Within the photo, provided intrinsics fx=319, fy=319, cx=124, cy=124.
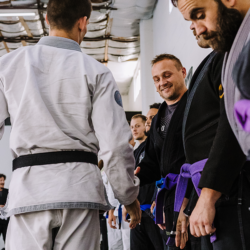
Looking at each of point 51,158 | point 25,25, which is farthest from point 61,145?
point 25,25

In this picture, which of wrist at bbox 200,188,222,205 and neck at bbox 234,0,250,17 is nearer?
neck at bbox 234,0,250,17

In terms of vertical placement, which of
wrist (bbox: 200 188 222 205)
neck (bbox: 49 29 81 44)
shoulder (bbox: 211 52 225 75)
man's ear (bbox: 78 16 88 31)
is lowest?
wrist (bbox: 200 188 222 205)

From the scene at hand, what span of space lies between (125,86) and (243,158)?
13559 millimetres

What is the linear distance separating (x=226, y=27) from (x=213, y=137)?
0.53 m

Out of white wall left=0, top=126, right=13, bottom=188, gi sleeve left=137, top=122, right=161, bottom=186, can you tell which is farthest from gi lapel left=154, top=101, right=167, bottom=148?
white wall left=0, top=126, right=13, bottom=188

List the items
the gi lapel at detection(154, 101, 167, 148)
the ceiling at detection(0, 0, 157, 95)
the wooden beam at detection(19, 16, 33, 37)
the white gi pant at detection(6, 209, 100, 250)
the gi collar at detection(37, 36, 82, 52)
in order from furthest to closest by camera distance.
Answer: the wooden beam at detection(19, 16, 33, 37), the ceiling at detection(0, 0, 157, 95), the gi lapel at detection(154, 101, 167, 148), the gi collar at detection(37, 36, 82, 52), the white gi pant at detection(6, 209, 100, 250)

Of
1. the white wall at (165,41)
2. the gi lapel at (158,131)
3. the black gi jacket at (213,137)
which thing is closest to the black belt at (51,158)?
the black gi jacket at (213,137)

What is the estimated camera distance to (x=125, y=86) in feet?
47.7

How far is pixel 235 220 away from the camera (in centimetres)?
115

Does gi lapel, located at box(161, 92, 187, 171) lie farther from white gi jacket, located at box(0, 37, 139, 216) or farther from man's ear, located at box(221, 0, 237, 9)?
man's ear, located at box(221, 0, 237, 9)

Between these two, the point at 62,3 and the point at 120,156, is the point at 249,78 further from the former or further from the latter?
the point at 62,3

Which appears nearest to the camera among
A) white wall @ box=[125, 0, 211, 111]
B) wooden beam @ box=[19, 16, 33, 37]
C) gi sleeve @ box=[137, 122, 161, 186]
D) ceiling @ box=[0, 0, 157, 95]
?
gi sleeve @ box=[137, 122, 161, 186]

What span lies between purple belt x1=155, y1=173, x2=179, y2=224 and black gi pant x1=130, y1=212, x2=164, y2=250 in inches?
30.8

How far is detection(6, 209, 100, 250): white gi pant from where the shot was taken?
4.16ft
